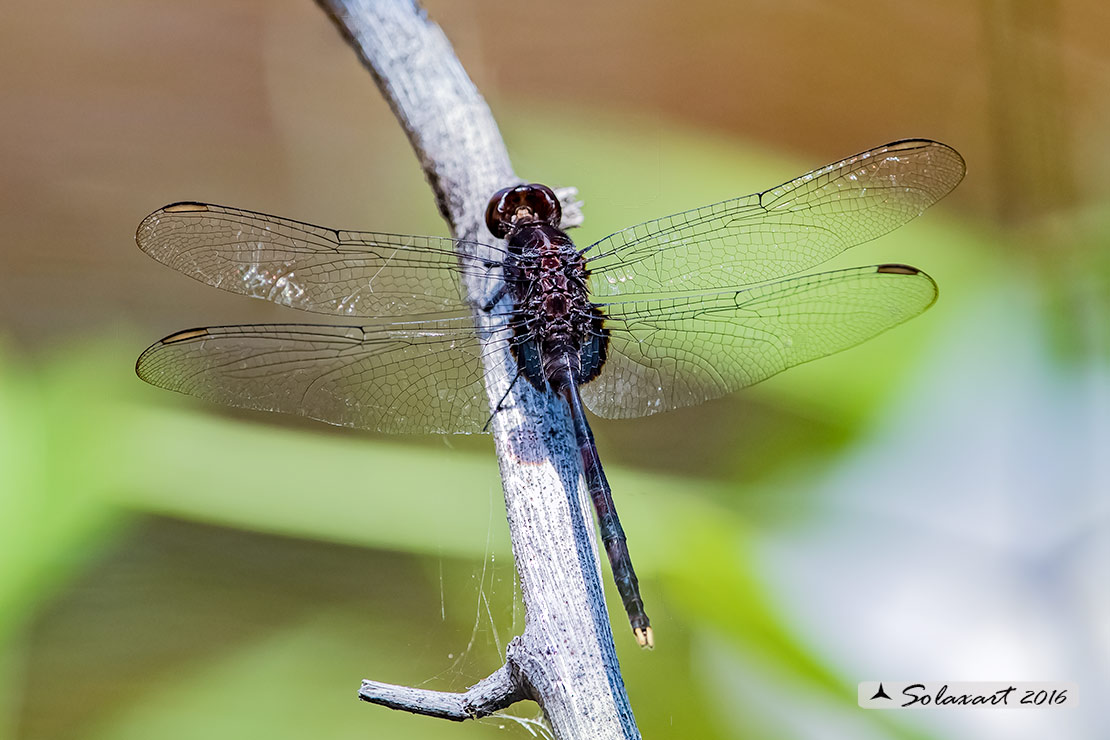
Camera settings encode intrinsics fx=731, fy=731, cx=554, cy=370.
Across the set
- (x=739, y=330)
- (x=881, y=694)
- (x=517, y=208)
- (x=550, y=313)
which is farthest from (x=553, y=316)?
(x=881, y=694)

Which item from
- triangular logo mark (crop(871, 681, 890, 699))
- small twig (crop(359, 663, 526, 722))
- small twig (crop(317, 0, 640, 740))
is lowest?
small twig (crop(359, 663, 526, 722))

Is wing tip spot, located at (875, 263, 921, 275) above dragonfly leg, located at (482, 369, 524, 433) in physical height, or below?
above

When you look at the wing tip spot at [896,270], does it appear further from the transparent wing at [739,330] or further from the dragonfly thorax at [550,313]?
the dragonfly thorax at [550,313]

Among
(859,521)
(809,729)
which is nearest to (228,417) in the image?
(809,729)

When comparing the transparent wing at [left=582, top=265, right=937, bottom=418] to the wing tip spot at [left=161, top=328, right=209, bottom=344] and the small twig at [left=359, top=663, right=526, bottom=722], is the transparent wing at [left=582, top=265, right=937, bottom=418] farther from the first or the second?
the wing tip spot at [left=161, top=328, right=209, bottom=344]

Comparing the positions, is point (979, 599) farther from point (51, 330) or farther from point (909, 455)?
point (51, 330)

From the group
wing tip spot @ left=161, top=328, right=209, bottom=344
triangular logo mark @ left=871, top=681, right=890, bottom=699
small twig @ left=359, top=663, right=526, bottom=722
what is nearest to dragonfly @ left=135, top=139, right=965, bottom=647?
wing tip spot @ left=161, top=328, right=209, bottom=344

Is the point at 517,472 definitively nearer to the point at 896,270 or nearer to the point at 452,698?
the point at 452,698
